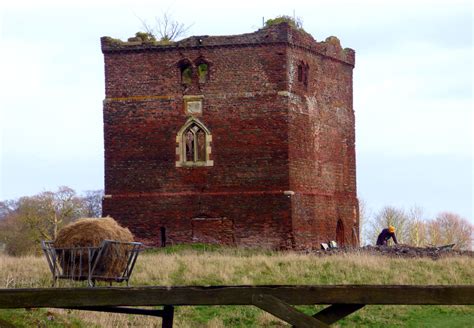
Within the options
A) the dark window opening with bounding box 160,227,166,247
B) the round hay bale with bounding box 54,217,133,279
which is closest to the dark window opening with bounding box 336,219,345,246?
the dark window opening with bounding box 160,227,166,247

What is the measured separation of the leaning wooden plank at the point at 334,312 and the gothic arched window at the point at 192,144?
2555 centimetres

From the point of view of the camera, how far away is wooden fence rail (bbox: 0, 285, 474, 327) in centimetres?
875

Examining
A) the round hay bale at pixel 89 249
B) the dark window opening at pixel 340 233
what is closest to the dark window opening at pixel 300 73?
the dark window opening at pixel 340 233

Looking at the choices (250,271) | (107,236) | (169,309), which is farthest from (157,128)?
(169,309)

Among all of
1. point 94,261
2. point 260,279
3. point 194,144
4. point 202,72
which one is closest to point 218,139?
point 194,144

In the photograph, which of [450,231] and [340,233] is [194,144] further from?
[450,231]

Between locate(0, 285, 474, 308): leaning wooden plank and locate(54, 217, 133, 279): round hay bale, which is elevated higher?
locate(0, 285, 474, 308): leaning wooden plank

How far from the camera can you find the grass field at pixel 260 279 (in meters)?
15.9

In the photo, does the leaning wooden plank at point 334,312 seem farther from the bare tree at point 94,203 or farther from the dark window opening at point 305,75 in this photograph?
the bare tree at point 94,203

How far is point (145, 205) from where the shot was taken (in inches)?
1380

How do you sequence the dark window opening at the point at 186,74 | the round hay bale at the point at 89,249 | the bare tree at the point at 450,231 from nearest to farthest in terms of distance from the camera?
the round hay bale at the point at 89,249 < the dark window opening at the point at 186,74 < the bare tree at the point at 450,231

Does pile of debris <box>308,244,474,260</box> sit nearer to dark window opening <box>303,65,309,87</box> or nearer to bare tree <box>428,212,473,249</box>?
dark window opening <box>303,65,309,87</box>

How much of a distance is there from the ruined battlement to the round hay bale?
47.1 ft

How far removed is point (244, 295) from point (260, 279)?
14274 mm
